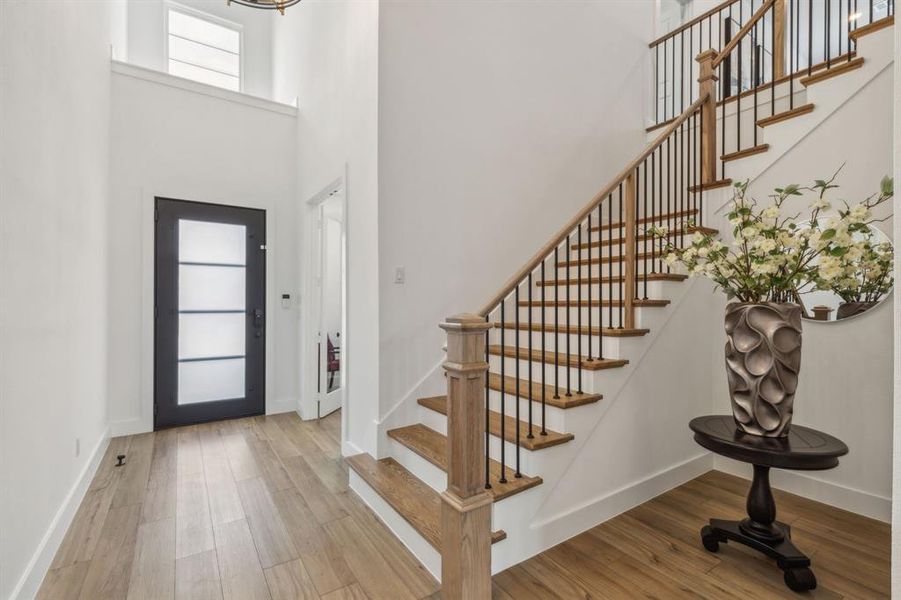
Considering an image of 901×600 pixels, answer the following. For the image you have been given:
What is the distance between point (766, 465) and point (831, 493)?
126 cm

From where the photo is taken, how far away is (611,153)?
419cm

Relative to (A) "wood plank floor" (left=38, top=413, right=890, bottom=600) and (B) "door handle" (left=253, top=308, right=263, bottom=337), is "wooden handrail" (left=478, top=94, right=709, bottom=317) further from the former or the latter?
(B) "door handle" (left=253, top=308, right=263, bottom=337)

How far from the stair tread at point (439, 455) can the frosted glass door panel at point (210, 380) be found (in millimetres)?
2376

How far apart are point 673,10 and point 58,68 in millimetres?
6510

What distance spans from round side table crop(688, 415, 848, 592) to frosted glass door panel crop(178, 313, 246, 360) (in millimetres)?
4106

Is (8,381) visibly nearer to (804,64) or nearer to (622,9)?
(622,9)

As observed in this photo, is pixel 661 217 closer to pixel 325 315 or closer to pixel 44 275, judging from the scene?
pixel 325 315

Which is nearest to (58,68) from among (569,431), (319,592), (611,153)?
(319,592)

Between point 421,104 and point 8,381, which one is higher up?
point 421,104

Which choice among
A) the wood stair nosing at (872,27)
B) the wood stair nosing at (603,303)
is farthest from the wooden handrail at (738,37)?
the wood stair nosing at (603,303)

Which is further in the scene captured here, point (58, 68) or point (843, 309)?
point (843, 309)

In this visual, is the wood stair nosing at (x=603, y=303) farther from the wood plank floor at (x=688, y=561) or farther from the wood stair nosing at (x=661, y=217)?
the wood plank floor at (x=688, y=561)

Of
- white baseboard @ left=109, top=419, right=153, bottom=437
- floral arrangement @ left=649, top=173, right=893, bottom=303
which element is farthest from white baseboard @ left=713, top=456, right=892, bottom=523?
white baseboard @ left=109, top=419, right=153, bottom=437

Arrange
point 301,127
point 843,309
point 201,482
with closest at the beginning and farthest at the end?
point 843,309
point 201,482
point 301,127
